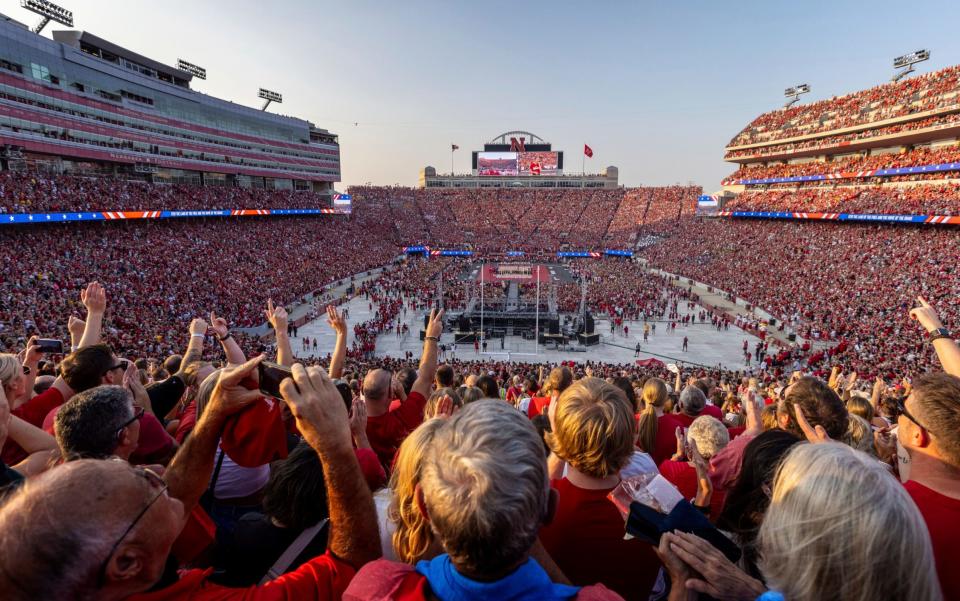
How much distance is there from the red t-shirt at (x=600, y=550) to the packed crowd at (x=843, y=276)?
20007 millimetres

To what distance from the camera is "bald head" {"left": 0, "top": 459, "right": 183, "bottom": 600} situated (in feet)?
3.92

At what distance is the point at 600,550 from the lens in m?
2.13

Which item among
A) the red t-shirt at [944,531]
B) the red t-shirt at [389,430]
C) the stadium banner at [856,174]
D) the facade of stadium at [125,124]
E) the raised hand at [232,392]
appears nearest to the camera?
the red t-shirt at [944,531]

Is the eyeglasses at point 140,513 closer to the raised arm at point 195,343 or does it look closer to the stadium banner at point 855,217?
the raised arm at point 195,343

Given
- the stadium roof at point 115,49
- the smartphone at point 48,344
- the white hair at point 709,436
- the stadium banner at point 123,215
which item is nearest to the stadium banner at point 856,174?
the white hair at point 709,436

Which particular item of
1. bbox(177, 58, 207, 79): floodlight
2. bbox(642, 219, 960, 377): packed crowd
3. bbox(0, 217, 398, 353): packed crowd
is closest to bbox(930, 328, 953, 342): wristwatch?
bbox(642, 219, 960, 377): packed crowd

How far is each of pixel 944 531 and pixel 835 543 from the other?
1.33 meters

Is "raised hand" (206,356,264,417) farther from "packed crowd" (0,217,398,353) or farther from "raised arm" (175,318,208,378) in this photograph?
"packed crowd" (0,217,398,353)

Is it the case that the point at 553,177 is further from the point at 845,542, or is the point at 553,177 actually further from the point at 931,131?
the point at 845,542

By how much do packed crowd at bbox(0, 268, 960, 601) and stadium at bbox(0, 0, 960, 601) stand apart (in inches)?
0.4

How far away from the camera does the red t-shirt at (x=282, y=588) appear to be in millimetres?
1480

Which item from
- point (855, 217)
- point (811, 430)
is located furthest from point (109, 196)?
point (855, 217)

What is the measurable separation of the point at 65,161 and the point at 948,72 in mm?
72809

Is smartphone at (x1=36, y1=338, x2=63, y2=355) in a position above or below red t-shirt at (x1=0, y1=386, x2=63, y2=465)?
above
